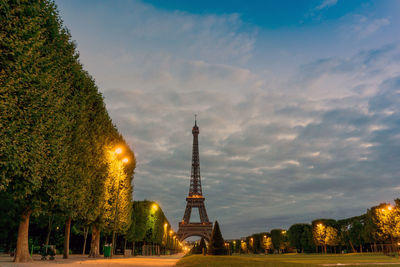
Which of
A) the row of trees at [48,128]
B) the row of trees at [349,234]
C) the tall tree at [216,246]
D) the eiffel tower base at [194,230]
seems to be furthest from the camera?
the eiffel tower base at [194,230]

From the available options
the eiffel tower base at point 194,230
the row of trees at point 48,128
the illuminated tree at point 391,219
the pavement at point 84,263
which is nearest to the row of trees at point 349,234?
the illuminated tree at point 391,219

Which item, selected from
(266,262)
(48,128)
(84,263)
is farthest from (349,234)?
(48,128)

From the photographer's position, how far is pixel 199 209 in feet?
395

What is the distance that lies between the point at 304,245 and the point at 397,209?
43702 millimetres

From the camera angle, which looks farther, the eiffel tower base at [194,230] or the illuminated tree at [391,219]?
the eiffel tower base at [194,230]

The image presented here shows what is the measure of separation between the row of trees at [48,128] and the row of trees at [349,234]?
41403 millimetres

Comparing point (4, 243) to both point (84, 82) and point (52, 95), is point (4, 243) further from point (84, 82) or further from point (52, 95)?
point (52, 95)

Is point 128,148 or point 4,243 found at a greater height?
point 128,148

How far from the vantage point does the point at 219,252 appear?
110ft

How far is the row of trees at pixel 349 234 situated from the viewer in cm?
5316

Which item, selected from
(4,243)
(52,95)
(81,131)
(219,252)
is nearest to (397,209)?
(219,252)

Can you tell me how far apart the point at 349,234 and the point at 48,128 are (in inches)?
3026

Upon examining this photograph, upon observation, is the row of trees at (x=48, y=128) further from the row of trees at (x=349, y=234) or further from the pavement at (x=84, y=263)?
the row of trees at (x=349, y=234)

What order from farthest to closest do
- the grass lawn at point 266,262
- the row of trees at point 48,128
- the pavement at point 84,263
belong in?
the grass lawn at point 266,262 < the pavement at point 84,263 < the row of trees at point 48,128
